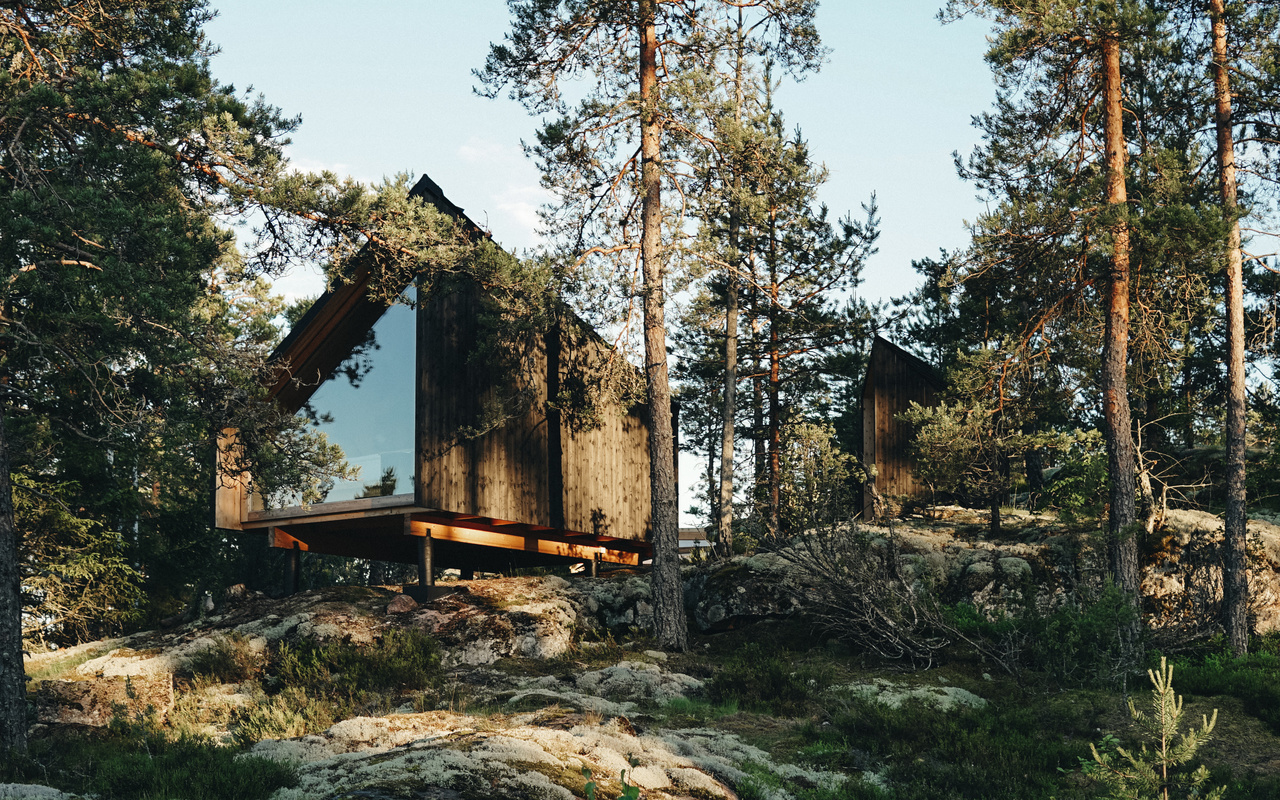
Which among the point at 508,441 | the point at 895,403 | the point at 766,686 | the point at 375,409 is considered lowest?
the point at 766,686

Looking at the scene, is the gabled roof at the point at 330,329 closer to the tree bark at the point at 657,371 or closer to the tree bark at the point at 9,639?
the tree bark at the point at 657,371

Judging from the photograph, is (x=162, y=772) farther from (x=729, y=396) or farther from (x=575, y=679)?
(x=729, y=396)

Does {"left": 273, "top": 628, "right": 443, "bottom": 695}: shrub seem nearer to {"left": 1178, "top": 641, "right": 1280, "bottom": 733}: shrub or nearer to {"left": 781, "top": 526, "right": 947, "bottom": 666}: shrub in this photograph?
{"left": 781, "top": 526, "right": 947, "bottom": 666}: shrub

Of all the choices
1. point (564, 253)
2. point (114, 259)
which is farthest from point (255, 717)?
point (564, 253)

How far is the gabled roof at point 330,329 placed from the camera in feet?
49.6

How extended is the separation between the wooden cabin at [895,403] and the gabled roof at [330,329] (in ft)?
37.0

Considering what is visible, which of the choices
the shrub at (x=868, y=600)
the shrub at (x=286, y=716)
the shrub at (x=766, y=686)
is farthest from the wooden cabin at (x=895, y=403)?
the shrub at (x=286, y=716)

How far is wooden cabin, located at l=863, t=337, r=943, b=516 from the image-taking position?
22.1 meters

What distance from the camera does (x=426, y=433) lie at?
47.2ft

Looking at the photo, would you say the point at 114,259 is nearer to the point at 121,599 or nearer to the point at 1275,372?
the point at 121,599

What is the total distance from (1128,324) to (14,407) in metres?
17.7

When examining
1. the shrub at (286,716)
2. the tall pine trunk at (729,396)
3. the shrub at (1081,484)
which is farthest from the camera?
the tall pine trunk at (729,396)

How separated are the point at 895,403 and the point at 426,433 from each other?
40.3 feet

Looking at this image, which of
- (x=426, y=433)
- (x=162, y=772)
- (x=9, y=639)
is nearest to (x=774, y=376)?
(x=426, y=433)
